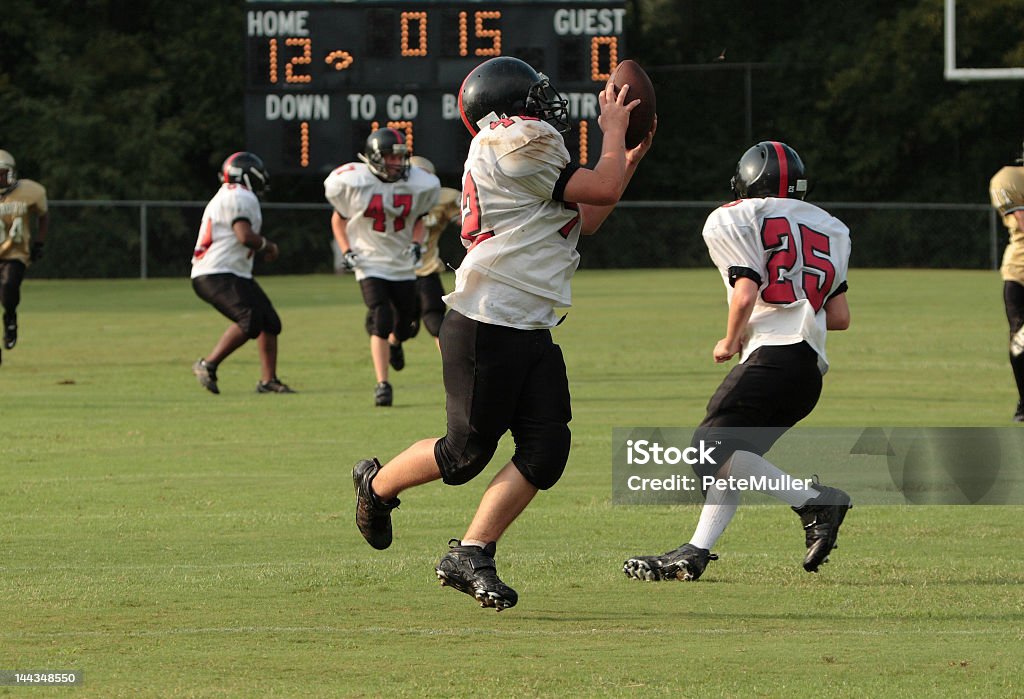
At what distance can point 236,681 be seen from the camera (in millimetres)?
4875

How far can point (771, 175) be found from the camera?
674 centimetres

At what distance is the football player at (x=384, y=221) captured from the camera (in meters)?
13.3

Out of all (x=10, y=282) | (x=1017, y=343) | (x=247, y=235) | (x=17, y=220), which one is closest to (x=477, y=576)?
(x=1017, y=343)

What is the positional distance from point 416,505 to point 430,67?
16768 millimetres

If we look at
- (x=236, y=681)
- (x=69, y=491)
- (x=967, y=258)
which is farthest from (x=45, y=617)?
(x=967, y=258)

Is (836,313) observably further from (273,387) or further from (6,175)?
(6,175)

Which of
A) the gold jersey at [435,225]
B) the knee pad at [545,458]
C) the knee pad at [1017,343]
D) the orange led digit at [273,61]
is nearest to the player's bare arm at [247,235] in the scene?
the gold jersey at [435,225]

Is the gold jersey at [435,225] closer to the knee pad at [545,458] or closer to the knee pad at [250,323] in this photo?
the knee pad at [250,323]

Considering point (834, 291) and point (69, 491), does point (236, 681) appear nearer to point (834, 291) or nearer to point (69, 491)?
point (834, 291)

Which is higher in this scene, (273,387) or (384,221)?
(384,221)

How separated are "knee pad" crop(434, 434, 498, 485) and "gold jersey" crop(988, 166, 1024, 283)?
658 centimetres

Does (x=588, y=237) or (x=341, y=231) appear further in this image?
(x=588, y=237)

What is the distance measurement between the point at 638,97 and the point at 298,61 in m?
Result: 19.2

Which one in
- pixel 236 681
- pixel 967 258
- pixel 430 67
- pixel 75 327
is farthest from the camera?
pixel 967 258
